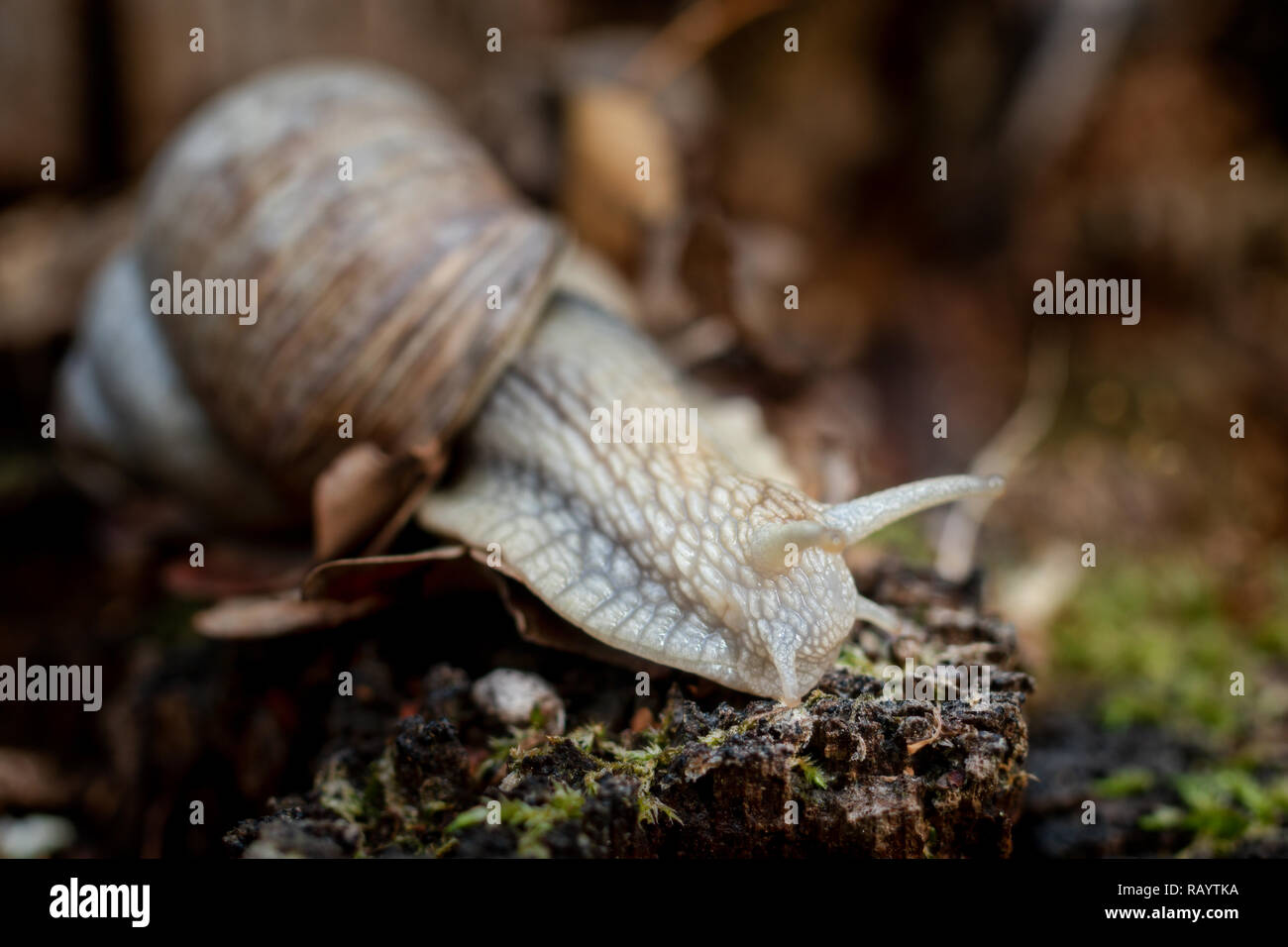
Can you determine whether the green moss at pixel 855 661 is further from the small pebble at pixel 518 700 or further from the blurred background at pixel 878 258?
the blurred background at pixel 878 258

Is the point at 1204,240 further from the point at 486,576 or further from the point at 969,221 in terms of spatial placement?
the point at 486,576

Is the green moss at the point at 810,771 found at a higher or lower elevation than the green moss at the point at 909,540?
lower

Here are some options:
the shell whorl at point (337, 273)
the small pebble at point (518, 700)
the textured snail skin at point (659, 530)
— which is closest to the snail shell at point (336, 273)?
the shell whorl at point (337, 273)

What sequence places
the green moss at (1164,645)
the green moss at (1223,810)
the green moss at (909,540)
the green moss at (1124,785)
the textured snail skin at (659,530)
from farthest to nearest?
1. the green moss at (909,540)
2. the green moss at (1164,645)
3. the green moss at (1124,785)
4. the green moss at (1223,810)
5. the textured snail skin at (659,530)

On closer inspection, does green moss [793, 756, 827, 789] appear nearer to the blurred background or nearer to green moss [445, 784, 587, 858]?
green moss [445, 784, 587, 858]
